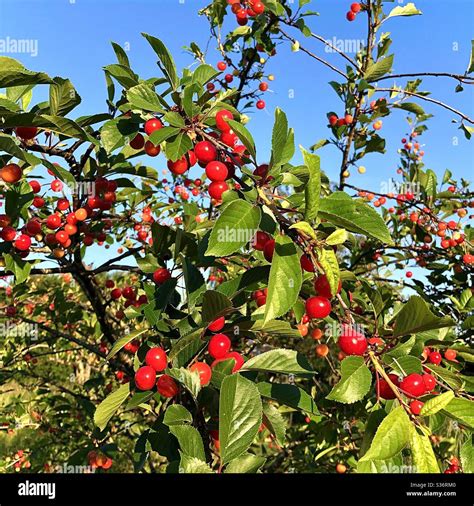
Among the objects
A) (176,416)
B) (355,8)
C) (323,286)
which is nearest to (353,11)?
(355,8)

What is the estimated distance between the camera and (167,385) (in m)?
1.36

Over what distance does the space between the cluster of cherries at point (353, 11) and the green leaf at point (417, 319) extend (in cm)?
341

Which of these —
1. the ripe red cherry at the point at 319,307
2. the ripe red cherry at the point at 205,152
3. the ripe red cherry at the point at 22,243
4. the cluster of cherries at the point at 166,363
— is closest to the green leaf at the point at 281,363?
the cluster of cherries at the point at 166,363

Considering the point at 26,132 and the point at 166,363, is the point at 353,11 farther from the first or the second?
the point at 166,363

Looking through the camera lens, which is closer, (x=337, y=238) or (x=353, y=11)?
(x=337, y=238)

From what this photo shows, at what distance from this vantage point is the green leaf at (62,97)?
1497 millimetres

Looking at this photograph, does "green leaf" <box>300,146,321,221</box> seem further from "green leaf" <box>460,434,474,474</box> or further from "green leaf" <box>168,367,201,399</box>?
"green leaf" <box>460,434,474,474</box>

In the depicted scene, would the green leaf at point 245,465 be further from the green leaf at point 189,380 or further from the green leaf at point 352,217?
the green leaf at point 352,217

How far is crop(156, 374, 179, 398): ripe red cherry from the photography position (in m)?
1.36

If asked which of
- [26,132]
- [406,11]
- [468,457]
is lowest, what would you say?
[468,457]

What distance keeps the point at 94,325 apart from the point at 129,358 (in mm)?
717

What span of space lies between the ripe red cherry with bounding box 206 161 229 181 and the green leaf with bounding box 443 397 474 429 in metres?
0.89

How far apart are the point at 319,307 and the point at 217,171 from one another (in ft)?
1.76
